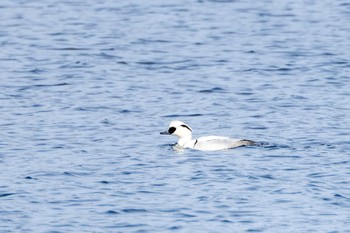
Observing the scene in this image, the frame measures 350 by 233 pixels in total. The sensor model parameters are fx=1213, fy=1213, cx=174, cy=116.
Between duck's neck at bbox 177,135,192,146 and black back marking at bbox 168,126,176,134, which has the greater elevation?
black back marking at bbox 168,126,176,134

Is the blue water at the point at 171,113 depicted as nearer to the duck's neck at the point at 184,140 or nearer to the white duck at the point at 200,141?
the white duck at the point at 200,141

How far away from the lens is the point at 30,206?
702 inches

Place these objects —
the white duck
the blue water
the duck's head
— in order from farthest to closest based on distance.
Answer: the duck's head, the white duck, the blue water

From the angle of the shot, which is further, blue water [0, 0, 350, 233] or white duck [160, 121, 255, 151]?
white duck [160, 121, 255, 151]

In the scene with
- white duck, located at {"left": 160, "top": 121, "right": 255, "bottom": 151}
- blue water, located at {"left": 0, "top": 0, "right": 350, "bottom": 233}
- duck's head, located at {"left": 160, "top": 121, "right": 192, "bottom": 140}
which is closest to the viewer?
blue water, located at {"left": 0, "top": 0, "right": 350, "bottom": 233}

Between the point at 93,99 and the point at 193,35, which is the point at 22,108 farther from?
the point at 193,35

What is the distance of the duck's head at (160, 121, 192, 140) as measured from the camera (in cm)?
2245

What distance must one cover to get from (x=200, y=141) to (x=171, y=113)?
119 inches

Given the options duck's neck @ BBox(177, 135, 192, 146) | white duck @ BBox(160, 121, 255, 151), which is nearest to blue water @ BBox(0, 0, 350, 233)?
white duck @ BBox(160, 121, 255, 151)

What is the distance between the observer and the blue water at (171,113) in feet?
57.9

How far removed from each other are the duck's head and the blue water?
0.29 m

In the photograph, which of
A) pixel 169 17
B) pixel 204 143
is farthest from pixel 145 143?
pixel 169 17

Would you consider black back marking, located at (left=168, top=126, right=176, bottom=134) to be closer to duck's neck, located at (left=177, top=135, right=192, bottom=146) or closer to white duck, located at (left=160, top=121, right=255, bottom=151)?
→ white duck, located at (left=160, top=121, right=255, bottom=151)

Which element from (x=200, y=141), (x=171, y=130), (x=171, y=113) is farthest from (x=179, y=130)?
(x=171, y=113)
